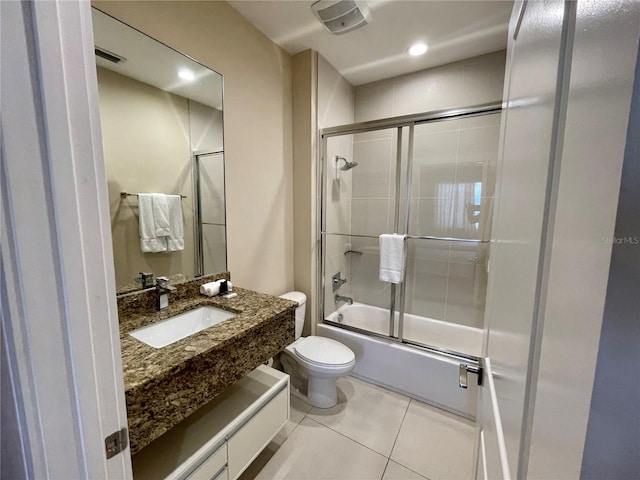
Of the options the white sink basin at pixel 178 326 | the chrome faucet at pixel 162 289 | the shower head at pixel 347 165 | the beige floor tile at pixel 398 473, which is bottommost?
the beige floor tile at pixel 398 473

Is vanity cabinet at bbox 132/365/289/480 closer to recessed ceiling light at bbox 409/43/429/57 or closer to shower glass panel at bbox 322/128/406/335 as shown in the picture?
shower glass panel at bbox 322/128/406/335

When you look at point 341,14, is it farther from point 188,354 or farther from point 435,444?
point 435,444

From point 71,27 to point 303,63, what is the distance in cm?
197

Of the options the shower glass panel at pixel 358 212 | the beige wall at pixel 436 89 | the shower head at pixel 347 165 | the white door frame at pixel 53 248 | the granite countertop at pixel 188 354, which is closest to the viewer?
the white door frame at pixel 53 248

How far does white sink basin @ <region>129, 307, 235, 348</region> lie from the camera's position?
122 centimetres

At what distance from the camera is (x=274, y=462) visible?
4.85 ft

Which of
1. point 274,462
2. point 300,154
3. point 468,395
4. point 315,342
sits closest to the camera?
point 274,462

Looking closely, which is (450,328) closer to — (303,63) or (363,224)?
(363,224)

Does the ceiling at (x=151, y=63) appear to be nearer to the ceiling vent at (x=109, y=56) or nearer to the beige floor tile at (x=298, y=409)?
the ceiling vent at (x=109, y=56)

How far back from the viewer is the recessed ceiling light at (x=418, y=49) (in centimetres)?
200

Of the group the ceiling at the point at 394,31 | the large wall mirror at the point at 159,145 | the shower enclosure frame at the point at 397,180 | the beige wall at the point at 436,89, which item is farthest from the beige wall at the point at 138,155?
the beige wall at the point at 436,89

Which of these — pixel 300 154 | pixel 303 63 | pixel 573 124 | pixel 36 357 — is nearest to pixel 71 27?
pixel 36 357

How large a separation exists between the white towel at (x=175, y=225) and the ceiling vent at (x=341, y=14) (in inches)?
54.9

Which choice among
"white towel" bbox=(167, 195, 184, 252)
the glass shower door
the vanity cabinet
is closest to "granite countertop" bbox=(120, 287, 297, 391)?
"white towel" bbox=(167, 195, 184, 252)
